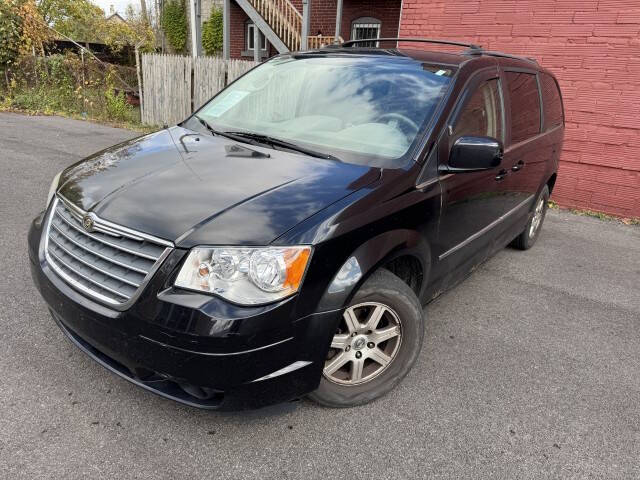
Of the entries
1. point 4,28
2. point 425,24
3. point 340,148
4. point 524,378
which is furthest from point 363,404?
point 4,28

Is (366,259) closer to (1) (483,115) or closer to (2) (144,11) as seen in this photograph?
(1) (483,115)

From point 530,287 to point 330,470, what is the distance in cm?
277

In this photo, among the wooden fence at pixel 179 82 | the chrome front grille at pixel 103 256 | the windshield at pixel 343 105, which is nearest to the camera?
the chrome front grille at pixel 103 256

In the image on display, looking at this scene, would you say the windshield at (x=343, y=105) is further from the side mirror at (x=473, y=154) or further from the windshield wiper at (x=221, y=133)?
the side mirror at (x=473, y=154)

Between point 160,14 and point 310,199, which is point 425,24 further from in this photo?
point 160,14

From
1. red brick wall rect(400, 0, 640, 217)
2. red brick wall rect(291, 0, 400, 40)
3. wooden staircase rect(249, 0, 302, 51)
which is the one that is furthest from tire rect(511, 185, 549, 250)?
wooden staircase rect(249, 0, 302, 51)

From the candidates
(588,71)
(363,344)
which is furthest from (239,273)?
(588,71)

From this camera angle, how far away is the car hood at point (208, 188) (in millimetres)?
1989

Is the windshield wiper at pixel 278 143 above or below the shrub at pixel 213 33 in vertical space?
below

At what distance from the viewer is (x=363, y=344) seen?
2424 millimetres

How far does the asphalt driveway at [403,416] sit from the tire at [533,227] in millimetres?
1230

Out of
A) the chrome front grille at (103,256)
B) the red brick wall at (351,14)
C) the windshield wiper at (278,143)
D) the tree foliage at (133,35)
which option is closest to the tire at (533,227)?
the windshield wiper at (278,143)

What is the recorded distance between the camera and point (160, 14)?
20.9m

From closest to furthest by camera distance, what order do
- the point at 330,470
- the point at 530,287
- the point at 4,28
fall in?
the point at 330,470, the point at 530,287, the point at 4,28
